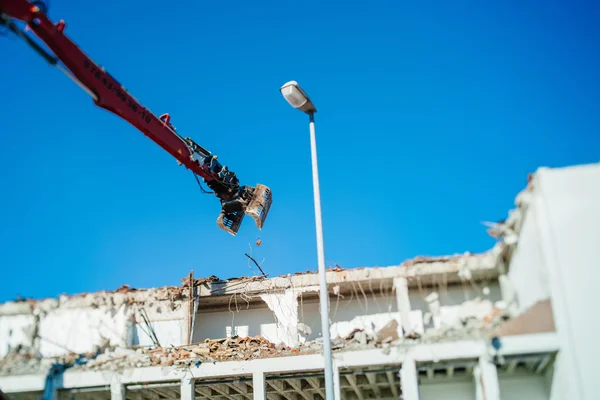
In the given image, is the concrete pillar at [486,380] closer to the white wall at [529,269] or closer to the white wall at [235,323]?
the white wall at [529,269]

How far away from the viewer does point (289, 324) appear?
23812 mm

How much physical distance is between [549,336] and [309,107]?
8.28 meters

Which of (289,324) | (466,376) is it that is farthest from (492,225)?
(289,324)

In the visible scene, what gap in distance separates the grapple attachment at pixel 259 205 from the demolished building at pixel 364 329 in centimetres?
254

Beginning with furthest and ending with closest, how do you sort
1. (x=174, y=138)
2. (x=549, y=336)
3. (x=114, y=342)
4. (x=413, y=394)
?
(x=114, y=342), (x=174, y=138), (x=413, y=394), (x=549, y=336)

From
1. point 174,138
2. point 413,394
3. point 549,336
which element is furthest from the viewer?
point 174,138

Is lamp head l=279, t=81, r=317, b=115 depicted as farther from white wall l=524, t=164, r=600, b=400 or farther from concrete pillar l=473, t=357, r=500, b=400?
concrete pillar l=473, t=357, r=500, b=400

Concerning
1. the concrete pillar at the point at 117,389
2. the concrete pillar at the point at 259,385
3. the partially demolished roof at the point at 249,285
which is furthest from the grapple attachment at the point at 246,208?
the concrete pillar at the point at 117,389

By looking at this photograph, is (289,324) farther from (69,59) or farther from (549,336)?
(69,59)

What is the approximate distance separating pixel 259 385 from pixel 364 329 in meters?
3.57

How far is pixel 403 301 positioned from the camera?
889 inches

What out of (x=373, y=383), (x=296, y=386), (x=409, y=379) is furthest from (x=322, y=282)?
(x=296, y=386)

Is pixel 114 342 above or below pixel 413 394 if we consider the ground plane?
above

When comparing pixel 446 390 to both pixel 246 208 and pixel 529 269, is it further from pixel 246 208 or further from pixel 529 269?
pixel 246 208
